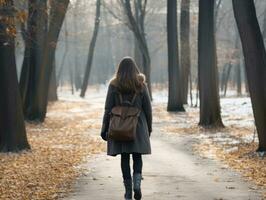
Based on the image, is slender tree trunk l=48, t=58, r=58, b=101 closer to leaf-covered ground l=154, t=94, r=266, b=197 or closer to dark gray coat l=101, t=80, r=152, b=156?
leaf-covered ground l=154, t=94, r=266, b=197

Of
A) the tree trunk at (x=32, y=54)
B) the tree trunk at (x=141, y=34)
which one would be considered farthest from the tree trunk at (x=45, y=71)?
the tree trunk at (x=141, y=34)

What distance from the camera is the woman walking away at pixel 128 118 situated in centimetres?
759

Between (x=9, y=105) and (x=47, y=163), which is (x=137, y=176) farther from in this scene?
(x=9, y=105)

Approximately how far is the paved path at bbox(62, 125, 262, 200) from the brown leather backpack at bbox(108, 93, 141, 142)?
1178 millimetres

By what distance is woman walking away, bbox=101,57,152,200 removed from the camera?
24.9 ft

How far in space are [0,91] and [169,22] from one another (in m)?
16.3

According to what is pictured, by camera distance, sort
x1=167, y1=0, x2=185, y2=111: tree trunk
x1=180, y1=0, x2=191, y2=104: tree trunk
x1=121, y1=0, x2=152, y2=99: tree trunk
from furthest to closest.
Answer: x1=121, y1=0, x2=152, y2=99: tree trunk < x1=180, y1=0, x2=191, y2=104: tree trunk < x1=167, y1=0, x2=185, y2=111: tree trunk

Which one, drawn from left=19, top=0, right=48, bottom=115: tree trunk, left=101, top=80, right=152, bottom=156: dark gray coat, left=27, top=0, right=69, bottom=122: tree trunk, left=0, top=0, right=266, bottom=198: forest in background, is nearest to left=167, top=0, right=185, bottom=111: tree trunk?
left=0, top=0, right=266, bottom=198: forest in background

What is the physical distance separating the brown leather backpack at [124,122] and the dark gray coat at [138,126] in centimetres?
8

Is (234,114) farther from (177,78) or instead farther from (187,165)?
(187,165)

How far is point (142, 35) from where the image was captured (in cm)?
3862

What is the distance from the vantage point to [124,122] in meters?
7.59

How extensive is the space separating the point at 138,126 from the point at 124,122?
0.74ft

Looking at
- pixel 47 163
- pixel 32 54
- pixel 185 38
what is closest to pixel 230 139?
pixel 47 163
